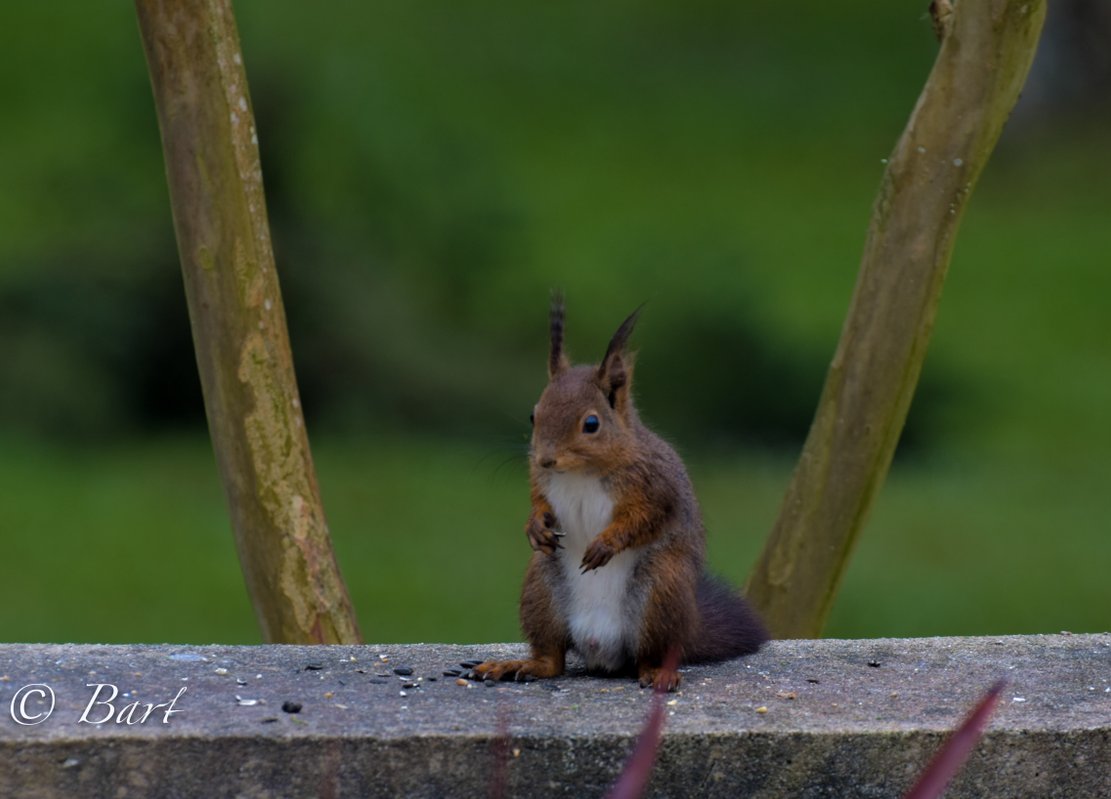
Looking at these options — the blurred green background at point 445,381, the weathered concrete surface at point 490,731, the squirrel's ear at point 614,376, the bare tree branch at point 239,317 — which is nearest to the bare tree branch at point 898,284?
the weathered concrete surface at point 490,731

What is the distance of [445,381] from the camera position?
32.1 feet

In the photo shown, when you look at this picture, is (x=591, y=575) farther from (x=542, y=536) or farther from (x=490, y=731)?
(x=490, y=731)

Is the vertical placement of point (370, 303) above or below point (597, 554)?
below

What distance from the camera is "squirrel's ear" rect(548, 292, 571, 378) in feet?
10.6

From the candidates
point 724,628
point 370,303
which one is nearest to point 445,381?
point 370,303

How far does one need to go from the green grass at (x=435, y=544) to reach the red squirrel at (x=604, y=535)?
3.81 metres

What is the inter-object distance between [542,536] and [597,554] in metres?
0.11

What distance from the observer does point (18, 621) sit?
7273 millimetres

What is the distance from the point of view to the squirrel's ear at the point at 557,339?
324 centimetres

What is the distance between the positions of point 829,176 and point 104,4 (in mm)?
7533

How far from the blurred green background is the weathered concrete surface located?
3559mm

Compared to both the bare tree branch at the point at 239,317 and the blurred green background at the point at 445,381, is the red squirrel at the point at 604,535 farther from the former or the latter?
the blurred green background at the point at 445,381

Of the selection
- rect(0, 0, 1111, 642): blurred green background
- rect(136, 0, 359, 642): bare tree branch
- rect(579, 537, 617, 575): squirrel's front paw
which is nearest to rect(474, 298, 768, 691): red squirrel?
rect(579, 537, 617, 575): squirrel's front paw

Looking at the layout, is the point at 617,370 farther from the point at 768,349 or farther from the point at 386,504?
the point at 768,349
